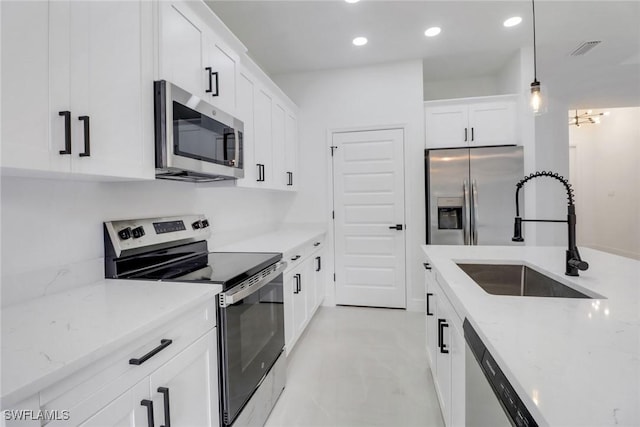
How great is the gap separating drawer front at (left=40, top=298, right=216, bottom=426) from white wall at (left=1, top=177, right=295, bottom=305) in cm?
61

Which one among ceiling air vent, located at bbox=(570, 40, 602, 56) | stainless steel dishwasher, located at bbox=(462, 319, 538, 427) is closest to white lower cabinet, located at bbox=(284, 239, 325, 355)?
stainless steel dishwasher, located at bbox=(462, 319, 538, 427)

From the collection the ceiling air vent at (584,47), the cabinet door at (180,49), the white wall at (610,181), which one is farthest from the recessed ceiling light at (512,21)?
the white wall at (610,181)

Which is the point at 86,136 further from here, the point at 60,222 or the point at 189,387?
the point at 189,387

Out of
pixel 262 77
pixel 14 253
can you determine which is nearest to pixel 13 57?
pixel 14 253

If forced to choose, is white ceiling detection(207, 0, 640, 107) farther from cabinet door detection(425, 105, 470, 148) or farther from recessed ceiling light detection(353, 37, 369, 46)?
cabinet door detection(425, 105, 470, 148)

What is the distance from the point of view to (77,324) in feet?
3.06

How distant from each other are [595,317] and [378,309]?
2.91 m

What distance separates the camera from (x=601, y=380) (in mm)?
604

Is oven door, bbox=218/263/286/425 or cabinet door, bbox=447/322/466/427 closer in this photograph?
cabinet door, bbox=447/322/466/427

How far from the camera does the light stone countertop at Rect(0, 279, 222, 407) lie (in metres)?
0.68

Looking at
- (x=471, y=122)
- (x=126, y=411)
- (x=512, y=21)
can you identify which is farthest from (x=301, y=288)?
(x=512, y=21)

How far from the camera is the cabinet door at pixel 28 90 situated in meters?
0.84

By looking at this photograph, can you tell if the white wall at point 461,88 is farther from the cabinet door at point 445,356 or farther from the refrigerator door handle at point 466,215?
the cabinet door at point 445,356

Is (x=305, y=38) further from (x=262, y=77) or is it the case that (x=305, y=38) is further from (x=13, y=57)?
(x=13, y=57)
